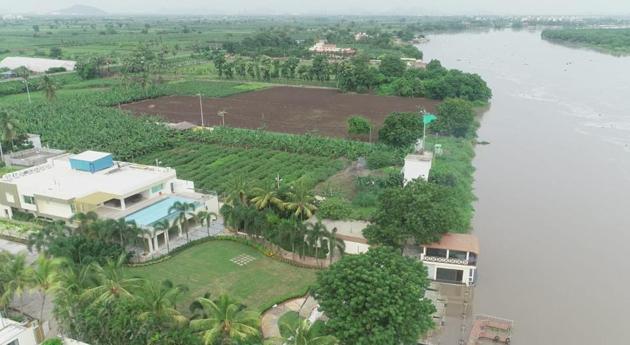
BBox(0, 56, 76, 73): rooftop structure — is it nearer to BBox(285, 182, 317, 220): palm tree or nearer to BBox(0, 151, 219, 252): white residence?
BBox(0, 151, 219, 252): white residence

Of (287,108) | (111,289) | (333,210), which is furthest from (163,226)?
(287,108)

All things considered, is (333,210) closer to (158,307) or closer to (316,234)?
(316,234)

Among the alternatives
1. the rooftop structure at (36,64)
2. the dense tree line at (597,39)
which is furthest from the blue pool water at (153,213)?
the dense tree line at (597,39)

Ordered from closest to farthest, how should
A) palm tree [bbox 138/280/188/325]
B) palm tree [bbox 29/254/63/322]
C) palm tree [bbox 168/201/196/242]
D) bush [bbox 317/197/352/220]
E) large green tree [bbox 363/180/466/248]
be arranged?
palm tree [bbox 138/280/188/325]
palm tree [bbox 29/254/63/322]
large green tree [bbox 363/180/466/248]
palm tree [bbox 168/201/196/242]
bush [bbox 317/197/352/220]

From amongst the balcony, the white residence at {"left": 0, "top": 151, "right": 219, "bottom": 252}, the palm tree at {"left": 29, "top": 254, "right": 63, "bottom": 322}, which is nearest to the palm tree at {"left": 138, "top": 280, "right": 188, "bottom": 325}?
the palm tree at {"left": 29, "top": 254, "right": 63, "bottom": 322}

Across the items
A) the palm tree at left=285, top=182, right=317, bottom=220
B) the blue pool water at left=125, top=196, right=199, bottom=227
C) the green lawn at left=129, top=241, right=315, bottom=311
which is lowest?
the green lawn at left=129, top=241, right=315, bottom=311

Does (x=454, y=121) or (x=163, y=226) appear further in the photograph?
(x=454, y=121)
